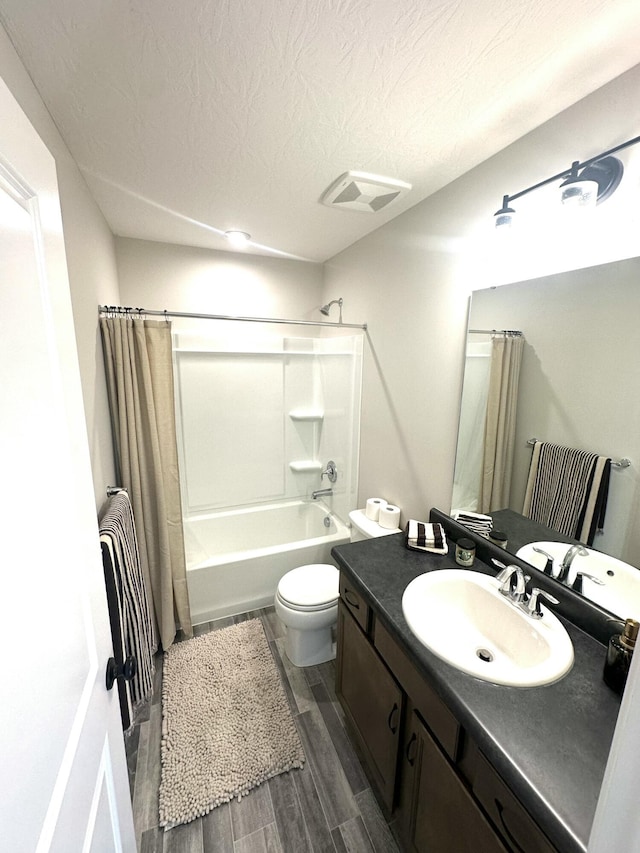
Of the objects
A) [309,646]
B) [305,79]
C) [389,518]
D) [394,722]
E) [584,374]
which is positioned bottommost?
[309,646]

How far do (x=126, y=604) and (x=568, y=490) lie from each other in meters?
1.81

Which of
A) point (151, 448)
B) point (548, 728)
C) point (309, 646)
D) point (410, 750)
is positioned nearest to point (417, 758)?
point (410, 750)

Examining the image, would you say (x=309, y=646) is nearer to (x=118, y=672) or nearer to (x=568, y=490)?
(x=118, y=672)

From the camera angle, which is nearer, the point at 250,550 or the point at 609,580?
the point at 609,580

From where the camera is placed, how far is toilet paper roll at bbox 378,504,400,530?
1938mm

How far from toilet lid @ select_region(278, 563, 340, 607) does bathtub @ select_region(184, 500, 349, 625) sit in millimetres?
333

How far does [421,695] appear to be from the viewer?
996 millimetres

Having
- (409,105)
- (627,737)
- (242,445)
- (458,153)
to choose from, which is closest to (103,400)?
(242,445)

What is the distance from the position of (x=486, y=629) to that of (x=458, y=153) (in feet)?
5.86

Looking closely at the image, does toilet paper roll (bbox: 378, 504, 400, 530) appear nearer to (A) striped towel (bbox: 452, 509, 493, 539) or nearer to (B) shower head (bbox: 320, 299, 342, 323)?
(A) striped towel (bbox: 452, 509, 493, 539)

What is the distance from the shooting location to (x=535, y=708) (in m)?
0.82

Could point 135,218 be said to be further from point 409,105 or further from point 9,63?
point 409,105

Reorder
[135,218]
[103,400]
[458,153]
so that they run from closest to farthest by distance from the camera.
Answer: [458,153], [103,400], [135,218]

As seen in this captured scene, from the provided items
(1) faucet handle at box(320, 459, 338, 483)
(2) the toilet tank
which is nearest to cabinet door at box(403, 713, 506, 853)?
(2) the toilet tank
